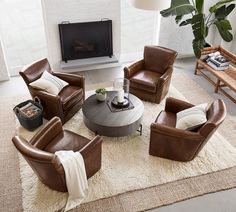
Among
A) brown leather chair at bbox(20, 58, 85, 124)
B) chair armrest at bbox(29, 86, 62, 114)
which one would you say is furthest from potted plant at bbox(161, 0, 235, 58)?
chair armrest at bbox(29, 86, 62, 114)

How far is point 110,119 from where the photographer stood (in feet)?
12.0

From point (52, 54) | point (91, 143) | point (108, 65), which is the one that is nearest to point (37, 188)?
point (91, 143)

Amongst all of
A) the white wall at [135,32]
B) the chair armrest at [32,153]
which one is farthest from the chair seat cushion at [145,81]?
the chair armrest at [32,153]

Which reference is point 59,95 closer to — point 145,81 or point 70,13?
point 145,81

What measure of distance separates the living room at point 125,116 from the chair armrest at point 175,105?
0.08ft

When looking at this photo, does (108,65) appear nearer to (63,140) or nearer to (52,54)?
(52,54)

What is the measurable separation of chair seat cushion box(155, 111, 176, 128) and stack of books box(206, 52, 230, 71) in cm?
189

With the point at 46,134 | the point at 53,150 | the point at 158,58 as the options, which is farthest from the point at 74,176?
the point at 158,58

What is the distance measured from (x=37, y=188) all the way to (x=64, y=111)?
127cm

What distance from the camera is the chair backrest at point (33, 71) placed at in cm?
400

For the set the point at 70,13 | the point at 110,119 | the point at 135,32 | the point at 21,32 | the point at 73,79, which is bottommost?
the point at 110,119

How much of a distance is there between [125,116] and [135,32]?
3.30 m

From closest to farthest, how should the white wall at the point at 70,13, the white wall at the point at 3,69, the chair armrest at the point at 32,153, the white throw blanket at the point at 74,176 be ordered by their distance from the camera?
the chair armrest at the point at 32,153 → the white throw blanket at the point at 74,176 → the white wall at the point at 70,13 → the white wall at the point at 3,69

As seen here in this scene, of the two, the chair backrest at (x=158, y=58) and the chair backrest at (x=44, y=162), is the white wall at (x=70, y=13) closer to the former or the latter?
the chair backrest at (x=158, y=58)
